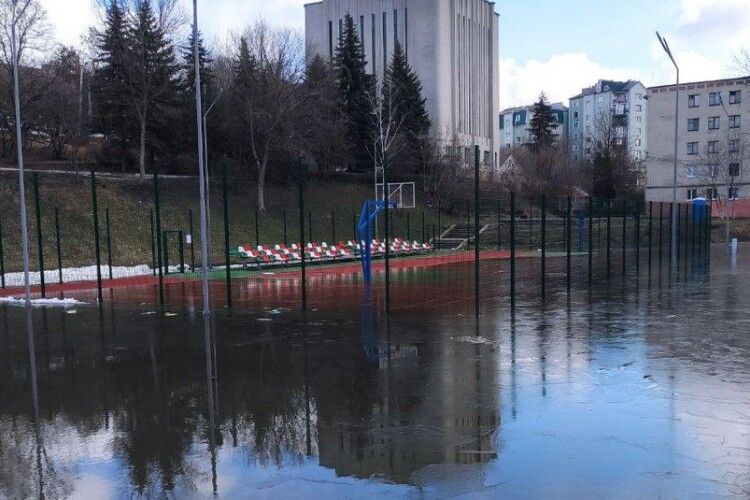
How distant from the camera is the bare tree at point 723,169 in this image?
5253 cm

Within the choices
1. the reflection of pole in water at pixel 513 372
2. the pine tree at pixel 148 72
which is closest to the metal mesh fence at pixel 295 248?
the reflection of pole in water at pixel 513 372

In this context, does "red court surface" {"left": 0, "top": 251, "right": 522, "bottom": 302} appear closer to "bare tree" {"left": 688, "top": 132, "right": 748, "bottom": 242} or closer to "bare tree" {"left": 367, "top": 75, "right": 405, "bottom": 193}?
"bare tree" {"left": 367, "top": 75, "right": 405, "bottom": 193}

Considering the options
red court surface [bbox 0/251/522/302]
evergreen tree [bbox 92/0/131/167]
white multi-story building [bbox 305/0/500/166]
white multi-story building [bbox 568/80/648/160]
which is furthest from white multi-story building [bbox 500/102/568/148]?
red court surface [bbox 0/251/522/302]

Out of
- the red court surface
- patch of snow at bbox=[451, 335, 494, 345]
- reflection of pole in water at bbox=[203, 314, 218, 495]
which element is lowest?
the red court surface

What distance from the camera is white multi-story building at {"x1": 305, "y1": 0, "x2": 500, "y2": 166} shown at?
65938 mm

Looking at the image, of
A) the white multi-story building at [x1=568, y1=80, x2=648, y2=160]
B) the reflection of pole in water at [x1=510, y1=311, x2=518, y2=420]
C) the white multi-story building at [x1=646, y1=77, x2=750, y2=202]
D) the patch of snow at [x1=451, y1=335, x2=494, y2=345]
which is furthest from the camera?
the white multi-story building at [x1=568, y1=80, x2=648, y2=160]

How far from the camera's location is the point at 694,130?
216ft

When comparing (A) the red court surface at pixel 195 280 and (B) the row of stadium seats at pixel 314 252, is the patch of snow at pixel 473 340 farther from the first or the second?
(B) the row of stadium seats at pixel 314 252

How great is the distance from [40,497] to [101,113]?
41768mm

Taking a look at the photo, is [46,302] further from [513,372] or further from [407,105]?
[407,105]

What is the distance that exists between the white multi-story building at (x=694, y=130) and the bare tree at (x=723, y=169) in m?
0.15

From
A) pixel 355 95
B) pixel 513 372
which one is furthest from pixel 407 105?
pixel 513 372

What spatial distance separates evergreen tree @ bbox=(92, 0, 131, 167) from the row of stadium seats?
53.5 ft

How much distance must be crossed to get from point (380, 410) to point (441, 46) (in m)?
64.0
